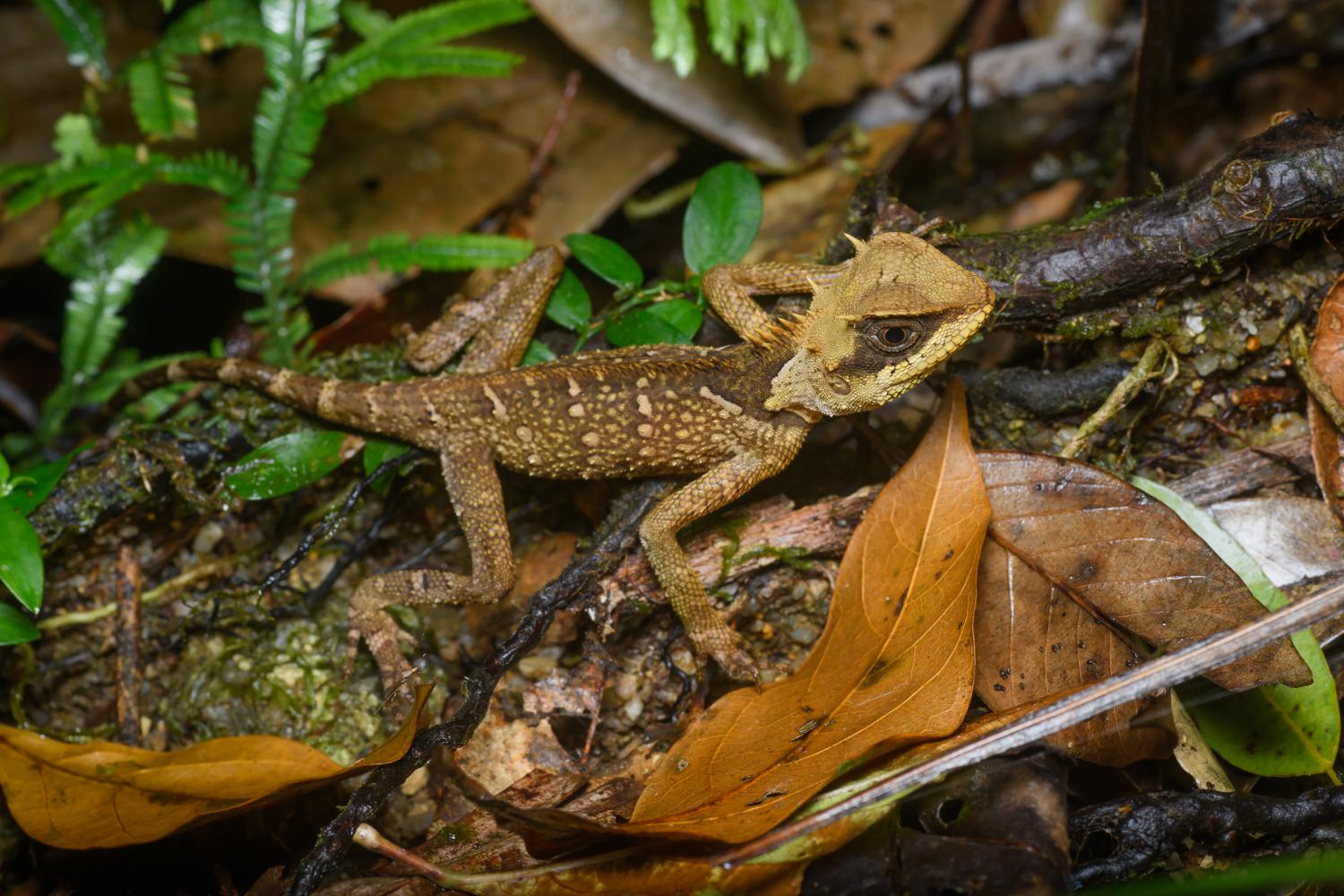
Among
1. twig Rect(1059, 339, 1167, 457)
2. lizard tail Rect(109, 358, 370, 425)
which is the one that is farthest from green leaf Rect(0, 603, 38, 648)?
twig Rect(1059, 339, 1167, 457)

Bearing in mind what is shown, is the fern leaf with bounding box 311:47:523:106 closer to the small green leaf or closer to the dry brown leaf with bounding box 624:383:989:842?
the small green leaf

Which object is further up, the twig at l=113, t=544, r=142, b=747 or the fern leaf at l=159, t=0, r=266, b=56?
the fern leaf at l=159, t=0, r=266, b=56

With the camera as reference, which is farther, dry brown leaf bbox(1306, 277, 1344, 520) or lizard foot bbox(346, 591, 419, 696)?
lizard foot bbox(346, 591, 419, 696)

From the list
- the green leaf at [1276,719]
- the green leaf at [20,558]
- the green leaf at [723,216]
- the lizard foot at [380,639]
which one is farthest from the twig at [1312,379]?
the green leaf at [20,558]

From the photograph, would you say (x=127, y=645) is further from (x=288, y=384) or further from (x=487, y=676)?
(x=487, y=676)

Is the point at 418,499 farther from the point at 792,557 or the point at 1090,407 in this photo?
the point at 1090,407

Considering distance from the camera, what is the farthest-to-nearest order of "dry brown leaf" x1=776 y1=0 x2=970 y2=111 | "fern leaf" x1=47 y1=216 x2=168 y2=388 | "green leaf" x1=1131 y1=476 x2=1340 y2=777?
"dry brown leaf" x1=776 y1=0 x2=970 y2=111
"fern leaf" x1=47 y1=216 x2=168 y2=388
"green leaf" x1=1131 y1=476 x2=1340 y2=777
